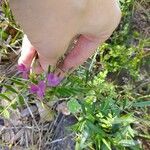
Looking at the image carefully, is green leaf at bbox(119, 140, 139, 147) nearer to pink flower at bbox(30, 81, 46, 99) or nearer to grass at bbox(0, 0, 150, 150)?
grass at bbox(0, 0, 150, 150)

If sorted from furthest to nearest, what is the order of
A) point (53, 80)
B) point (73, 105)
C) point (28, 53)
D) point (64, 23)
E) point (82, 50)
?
point (73, 105) < point (53, 80) < point (28, 53) < point (82, 50) < point (64, 23)

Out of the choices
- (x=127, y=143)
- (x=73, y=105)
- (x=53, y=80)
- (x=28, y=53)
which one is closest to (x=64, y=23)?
(x=28, y=53)

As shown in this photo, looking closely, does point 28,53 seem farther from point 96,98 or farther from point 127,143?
point 127,143

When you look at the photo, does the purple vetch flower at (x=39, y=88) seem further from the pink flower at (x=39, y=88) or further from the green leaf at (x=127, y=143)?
the green leaf at (x=127, y=143)

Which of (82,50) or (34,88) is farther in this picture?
(34,88)

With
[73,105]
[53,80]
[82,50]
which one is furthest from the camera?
[73,105]

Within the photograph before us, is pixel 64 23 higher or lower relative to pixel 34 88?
higher

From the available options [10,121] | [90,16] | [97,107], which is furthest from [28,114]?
[90,16]
